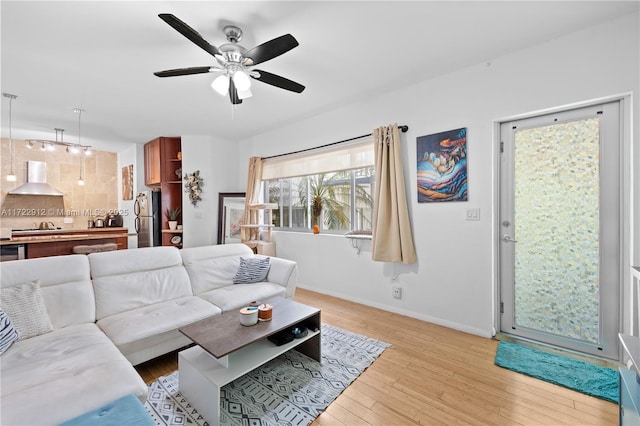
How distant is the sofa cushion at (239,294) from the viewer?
2416 mm

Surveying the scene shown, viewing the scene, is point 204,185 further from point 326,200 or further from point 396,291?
point 396,291

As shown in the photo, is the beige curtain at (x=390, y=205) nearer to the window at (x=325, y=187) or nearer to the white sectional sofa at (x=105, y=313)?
the window at (x=325, y=187)

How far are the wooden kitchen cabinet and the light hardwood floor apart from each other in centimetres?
399

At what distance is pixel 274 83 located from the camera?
89.9 inches

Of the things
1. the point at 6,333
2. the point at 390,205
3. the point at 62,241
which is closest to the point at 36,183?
the point at 62,241

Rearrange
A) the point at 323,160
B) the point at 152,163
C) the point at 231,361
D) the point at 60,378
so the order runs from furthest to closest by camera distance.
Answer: the point at 152,163 < the point at 323,160 < the point at 231,361 < the point at 60,378

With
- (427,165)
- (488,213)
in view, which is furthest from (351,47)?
(488,213)

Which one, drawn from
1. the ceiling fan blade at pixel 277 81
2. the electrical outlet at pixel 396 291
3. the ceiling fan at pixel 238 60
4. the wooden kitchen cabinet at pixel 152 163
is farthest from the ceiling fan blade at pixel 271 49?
the wooden kitchen cabinet at pixel 152 163

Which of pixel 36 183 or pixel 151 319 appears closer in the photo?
pixel 151 319

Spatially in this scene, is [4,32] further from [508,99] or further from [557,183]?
[557,183]

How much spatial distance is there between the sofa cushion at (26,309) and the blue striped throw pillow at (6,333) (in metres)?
0.07

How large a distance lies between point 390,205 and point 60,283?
308cm

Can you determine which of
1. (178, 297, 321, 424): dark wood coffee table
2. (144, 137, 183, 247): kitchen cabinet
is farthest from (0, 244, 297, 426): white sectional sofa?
(144, 137, 183, 247): kitchen cabinet

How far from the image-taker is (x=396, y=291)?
126 inches
